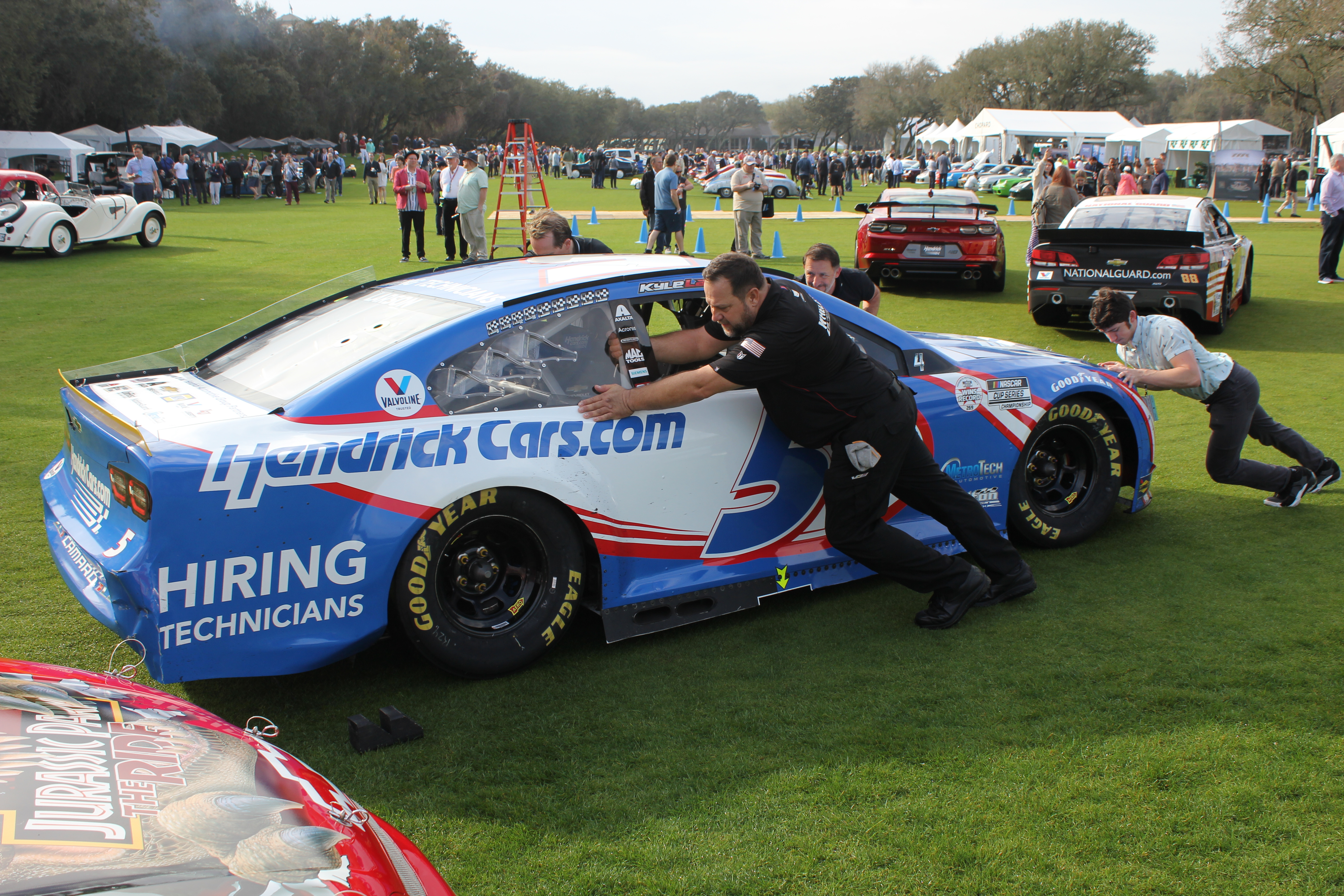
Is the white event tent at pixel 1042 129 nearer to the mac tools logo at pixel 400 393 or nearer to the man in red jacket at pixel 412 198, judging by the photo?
the man in red jacket at pixel 412 198

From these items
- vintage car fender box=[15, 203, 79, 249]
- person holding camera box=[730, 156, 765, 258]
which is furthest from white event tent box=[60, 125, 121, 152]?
person holding camera box=[730, 156, 765, 258]

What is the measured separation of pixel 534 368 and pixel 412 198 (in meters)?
13.5

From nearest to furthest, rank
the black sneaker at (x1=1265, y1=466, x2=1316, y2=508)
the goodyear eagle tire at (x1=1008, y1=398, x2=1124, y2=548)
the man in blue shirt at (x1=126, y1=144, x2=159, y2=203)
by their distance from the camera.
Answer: the goodyear eagle tire at (x1=1008, y1=398, x2=1124, y2=548)
the black sneaker at (x1=1265, y1=466, x2=1316, y2=508)
the man in blue shirt at (x1=126, y1=144, x2=159, y2=203)

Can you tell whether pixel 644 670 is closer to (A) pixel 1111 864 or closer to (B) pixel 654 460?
(B) pixel 654 460

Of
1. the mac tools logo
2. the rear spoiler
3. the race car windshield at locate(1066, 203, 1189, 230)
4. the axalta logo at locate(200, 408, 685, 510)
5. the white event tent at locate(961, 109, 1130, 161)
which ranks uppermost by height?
the white event tent at locate(961, 109, 1130, 161)

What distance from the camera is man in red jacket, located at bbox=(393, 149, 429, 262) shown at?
16.3m

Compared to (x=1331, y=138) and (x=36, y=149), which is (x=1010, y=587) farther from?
(x=1331, y=138)

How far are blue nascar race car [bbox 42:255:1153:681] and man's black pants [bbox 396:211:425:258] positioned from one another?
A: 12.4 meters

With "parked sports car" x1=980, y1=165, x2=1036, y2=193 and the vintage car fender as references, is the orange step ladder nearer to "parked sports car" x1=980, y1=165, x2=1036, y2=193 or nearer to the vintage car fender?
the vintage car fender

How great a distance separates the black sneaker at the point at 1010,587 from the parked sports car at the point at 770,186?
3185 cm

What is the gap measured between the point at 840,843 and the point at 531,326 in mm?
2162

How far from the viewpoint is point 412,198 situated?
16.3 metres

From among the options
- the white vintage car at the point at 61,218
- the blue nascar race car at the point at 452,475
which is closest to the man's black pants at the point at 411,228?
the white vintage car at the point at 61,218

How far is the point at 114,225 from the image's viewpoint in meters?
19.0
